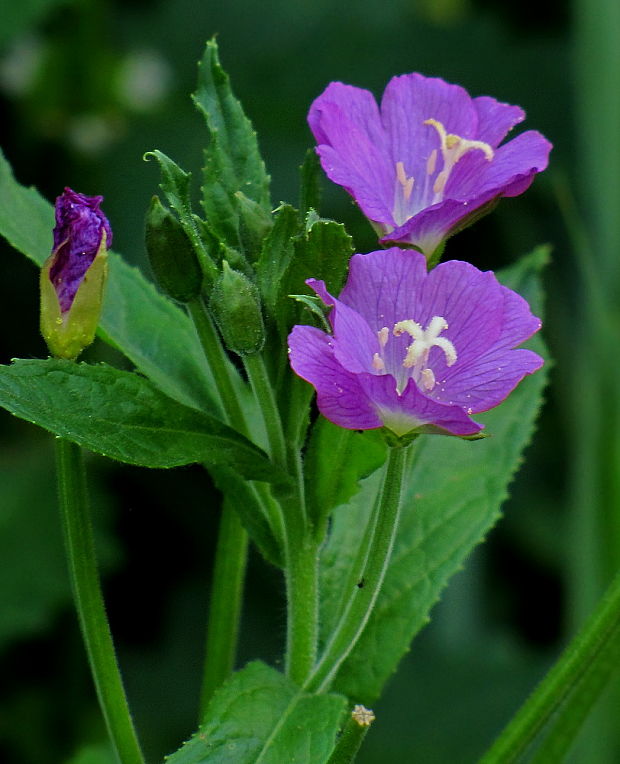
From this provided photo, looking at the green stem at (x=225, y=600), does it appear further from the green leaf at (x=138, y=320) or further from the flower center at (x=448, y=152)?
the flower center at (x=448, y=152)

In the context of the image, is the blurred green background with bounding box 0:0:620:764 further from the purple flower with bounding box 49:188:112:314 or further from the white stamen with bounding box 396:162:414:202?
the purple flower with bounding box 49:188:112:314

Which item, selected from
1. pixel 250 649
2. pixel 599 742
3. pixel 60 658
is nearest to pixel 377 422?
pixel 599 742

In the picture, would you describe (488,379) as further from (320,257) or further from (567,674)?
(567,674)

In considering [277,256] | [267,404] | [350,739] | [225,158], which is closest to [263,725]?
[350,739]

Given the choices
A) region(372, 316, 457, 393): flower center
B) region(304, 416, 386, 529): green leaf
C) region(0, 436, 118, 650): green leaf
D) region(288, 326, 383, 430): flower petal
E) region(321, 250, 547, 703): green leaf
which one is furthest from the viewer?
region(0, 436, 118, 650): green leaf

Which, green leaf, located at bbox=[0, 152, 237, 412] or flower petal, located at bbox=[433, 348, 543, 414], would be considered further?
green leaf, located at bbox=[0, 152, 237, 412]

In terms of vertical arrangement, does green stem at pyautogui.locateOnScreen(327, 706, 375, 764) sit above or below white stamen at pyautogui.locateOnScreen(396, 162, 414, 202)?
below

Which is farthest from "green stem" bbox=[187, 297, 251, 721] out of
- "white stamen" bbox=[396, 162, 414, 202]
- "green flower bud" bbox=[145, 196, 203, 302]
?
"white stamen" bbox=[396, 162, 414, 202]

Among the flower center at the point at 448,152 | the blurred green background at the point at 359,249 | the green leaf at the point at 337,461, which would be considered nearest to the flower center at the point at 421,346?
the green leaf at the point at 337,461
